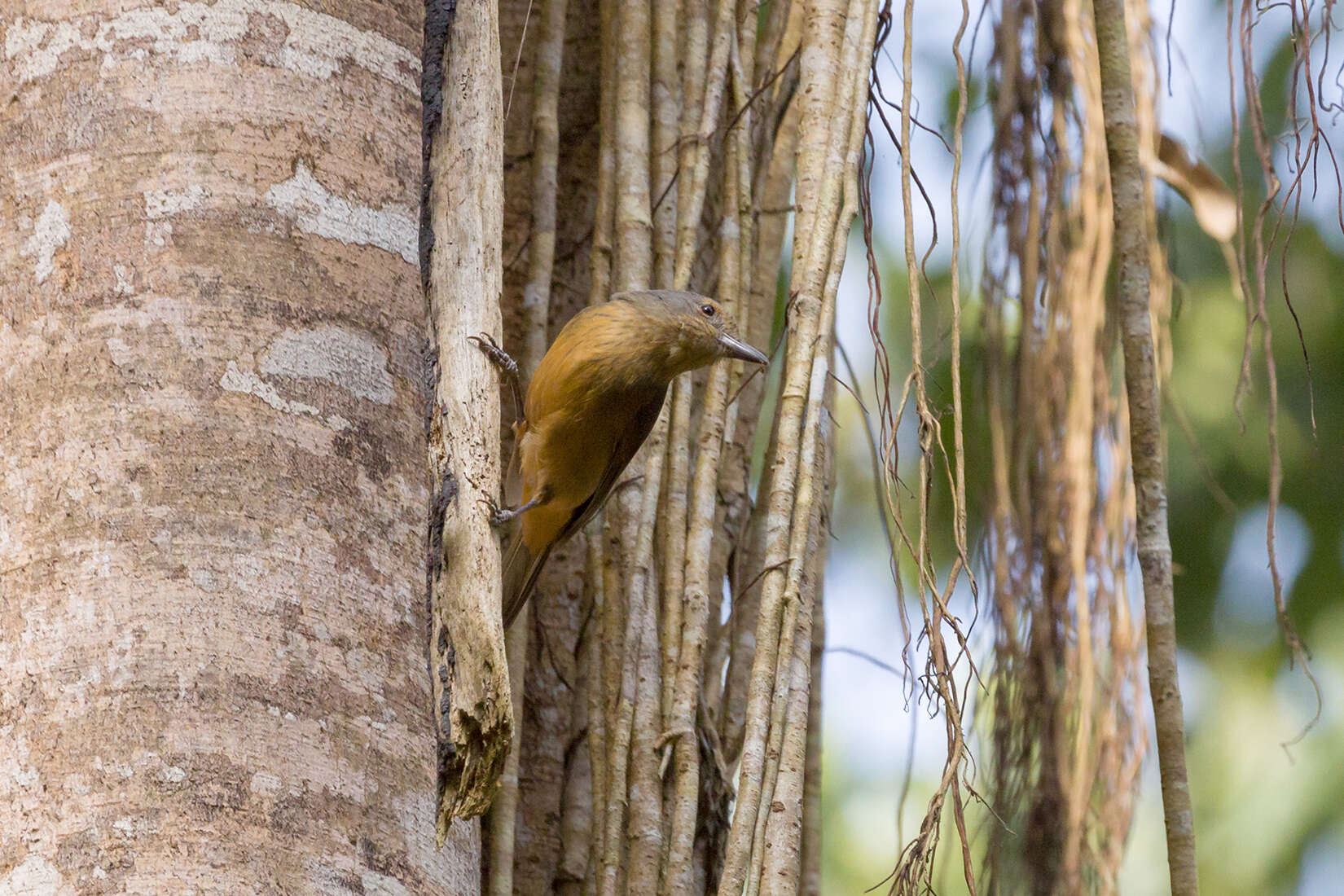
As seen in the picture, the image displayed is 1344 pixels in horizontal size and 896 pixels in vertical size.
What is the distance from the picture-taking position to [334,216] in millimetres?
1774

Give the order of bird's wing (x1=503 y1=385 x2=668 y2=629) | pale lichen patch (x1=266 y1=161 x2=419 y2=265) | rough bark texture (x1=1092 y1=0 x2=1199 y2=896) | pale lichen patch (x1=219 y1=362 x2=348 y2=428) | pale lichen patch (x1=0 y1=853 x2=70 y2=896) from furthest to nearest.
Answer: bird's wing (x1=503 y1=385 x2=668 y2=629)
rough bark texture (x1=1092 y1=0 x2=1199 y2=896)
pale lichen patch (x1=266 y1=161 x2=419 y2=265)
pale lichen patch (x1=219 y1=362 x2=348 y2=428)
pale lichen patch (x1=0 y1=853 x2=70 y2=896)

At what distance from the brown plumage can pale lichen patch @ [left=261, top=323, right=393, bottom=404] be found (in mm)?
1021

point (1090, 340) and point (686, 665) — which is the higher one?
point (1090, 340)

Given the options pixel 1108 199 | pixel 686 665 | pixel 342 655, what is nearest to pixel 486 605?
pixel 342 655

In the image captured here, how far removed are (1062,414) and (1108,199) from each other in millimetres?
499

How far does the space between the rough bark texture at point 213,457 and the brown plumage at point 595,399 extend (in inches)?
35.8

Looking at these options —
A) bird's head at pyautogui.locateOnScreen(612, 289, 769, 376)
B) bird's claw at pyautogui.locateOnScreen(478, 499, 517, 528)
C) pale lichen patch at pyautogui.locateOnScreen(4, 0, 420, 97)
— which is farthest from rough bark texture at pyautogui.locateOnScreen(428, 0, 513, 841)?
bird's head at pyautogui.locateOnScreen(612, 289, 769, 376)

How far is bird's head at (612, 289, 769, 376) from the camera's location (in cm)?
275

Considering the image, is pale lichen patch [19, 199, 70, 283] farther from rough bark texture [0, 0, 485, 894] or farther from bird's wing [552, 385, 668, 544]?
bird's wing [552, 385, 668, 544]

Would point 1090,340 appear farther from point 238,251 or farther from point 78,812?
point 78,812

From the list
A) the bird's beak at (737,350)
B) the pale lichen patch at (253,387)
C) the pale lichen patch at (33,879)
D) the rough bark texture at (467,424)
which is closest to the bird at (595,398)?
the bird's beak at (737,350)

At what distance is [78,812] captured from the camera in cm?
144

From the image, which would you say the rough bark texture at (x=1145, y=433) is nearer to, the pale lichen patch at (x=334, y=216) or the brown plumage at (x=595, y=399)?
the brown plumage at (x=595, y=399)

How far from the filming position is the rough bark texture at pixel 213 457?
1.47 metres
